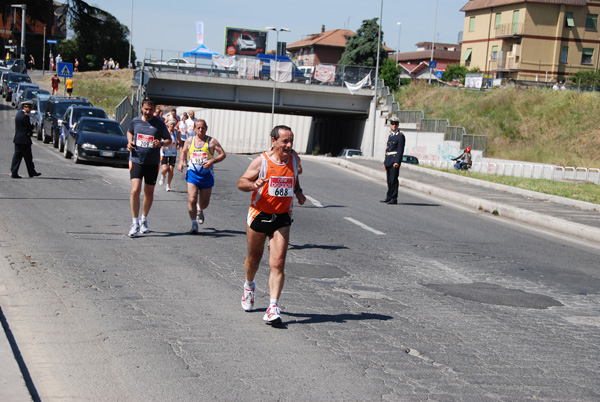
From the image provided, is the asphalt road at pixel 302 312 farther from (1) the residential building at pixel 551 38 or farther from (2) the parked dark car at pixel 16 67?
(1) the residential building at pixel 551 38

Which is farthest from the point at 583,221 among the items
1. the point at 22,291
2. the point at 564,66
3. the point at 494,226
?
the point at 564,66

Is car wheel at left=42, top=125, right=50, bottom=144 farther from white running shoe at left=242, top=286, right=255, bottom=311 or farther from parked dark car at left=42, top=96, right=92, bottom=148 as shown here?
white running shoe at left=242, top=286, right=255, bottom=311

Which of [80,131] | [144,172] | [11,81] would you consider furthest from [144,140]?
[11,81]

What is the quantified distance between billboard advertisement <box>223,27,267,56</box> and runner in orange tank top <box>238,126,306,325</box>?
84914 millimetres

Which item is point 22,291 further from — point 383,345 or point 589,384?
point 589,384

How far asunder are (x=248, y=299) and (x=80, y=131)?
1876 centimetres

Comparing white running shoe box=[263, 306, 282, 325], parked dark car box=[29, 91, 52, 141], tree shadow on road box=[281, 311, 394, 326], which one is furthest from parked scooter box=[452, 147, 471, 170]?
white running shoe box=[263, 306, 282, 325]

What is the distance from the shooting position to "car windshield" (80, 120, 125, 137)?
24.3 metres

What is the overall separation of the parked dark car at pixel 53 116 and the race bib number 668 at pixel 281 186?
23433mm

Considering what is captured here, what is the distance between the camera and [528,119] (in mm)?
44562

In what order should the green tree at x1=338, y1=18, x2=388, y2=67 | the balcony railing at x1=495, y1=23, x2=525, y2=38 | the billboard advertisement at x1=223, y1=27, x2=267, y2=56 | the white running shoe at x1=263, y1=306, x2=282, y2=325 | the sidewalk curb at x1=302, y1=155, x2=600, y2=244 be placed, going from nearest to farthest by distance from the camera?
the white running shoe at x1=263, y1=306, x2=282, y2=325, the sidewalk curb at x1=302, y1=155, x2=600, y2=244, the balcony railing at x1=495, y1=23, x2=525, y2=38, the green tree at x1=338, y1=18, x2=388, y2=67, the billboard advertisement at x1=223, y1=27, x2=267, y2=56

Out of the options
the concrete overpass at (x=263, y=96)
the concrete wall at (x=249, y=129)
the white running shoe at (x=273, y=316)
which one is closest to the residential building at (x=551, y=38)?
the concrete wall at (x=249, y=129)

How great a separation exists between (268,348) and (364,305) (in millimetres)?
1887

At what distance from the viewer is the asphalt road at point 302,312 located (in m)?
5.08
